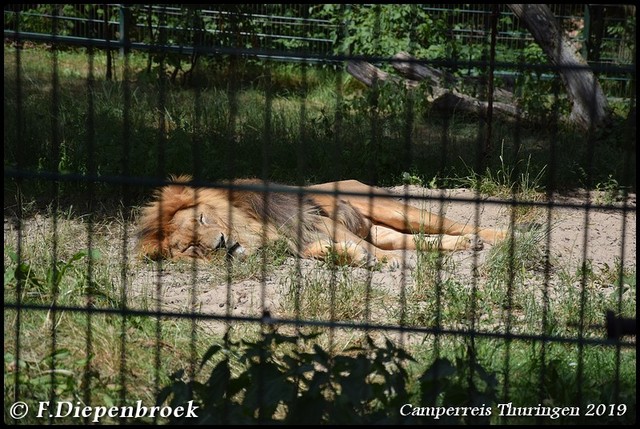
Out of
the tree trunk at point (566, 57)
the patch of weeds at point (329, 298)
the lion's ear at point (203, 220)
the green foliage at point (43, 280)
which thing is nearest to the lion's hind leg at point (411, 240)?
the patch of weeds at point (329, 298)

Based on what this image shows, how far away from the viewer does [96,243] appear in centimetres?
589

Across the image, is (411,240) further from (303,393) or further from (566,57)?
(303,393)

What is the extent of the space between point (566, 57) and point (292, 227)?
11.6ft

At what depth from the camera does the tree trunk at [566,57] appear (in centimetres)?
848

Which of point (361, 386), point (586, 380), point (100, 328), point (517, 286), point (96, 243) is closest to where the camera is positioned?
point (361, 386)

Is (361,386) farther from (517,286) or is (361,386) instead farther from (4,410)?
(517,286)

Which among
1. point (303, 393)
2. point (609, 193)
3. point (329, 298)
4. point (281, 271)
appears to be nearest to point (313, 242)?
Result: point (281, 271)

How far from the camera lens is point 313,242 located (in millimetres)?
6488

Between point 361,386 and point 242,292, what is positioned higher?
point 361,386

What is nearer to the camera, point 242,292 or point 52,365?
point 52,365

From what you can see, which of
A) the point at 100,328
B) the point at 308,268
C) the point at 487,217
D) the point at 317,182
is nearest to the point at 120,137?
the point at 317,182

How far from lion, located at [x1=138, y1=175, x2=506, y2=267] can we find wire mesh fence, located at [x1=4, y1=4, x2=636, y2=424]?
24mm

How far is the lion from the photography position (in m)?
6.06

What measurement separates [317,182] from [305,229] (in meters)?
0.73
